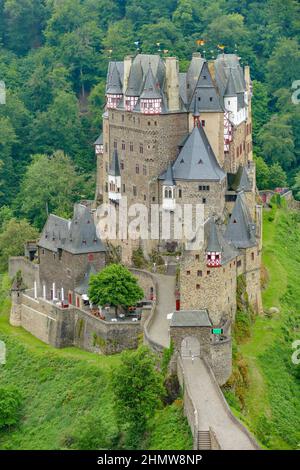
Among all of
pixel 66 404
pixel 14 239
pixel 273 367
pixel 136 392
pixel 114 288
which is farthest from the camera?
pixel 14 239

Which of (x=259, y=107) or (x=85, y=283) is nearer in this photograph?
(x=85, y=283)

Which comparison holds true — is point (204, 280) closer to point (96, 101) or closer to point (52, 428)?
point (52, 428)

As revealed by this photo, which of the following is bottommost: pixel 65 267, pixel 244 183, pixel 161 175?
pixel 65 267

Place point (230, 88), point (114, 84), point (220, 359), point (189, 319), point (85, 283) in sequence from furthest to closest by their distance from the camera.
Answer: point (114, 84) < point (230, 88) < point (85, 283) < point (189, 319) < point (220, 359)

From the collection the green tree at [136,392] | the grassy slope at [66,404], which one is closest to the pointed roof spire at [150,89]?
the grassy slope at [66,404]

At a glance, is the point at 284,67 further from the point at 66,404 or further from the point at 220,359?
the point at 220,359

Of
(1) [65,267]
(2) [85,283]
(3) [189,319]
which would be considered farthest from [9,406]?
(3) [189,319]

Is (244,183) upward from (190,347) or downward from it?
upward

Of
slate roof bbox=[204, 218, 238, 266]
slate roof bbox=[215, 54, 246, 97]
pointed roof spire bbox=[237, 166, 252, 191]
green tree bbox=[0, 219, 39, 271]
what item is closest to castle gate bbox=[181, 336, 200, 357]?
slate roof bbox=[204, 218, 238, 266]

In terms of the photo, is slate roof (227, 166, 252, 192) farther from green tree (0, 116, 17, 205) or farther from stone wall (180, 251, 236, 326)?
green tree (0, 116, 17, 205)
